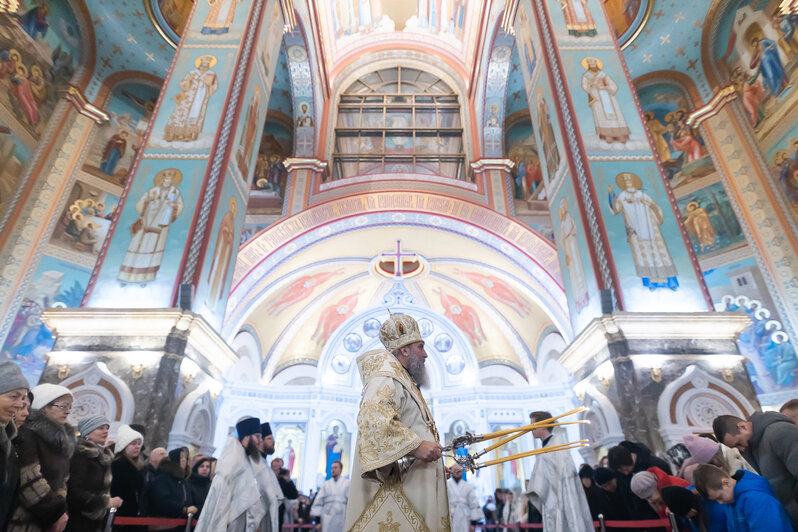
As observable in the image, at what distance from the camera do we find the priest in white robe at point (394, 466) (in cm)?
163

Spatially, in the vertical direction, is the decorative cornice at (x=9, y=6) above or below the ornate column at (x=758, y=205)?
above

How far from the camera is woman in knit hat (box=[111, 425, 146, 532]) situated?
2953 millimetres

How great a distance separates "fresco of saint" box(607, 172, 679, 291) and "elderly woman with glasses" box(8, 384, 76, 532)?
5.43 m

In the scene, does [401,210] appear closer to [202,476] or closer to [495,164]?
[495,164]

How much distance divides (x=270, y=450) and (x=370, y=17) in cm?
1269

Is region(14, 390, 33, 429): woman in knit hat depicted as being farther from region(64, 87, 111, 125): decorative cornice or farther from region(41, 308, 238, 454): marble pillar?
region(64, 87, 111, 125): decorative cornice

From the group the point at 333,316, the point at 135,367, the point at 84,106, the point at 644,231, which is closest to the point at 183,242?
the point at 135,367

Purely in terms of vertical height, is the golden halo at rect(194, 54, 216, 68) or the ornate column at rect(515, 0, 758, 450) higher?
the golden halo at rect(194, 54, 216, 68)

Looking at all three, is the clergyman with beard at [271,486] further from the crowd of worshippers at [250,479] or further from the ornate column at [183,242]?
the ornate column at [183,242]

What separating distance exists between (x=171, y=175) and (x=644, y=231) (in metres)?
5.94

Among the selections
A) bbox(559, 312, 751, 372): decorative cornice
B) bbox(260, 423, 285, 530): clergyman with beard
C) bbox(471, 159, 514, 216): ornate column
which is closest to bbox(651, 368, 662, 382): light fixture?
bbox(559, 312, 751, 372): decorative cornice

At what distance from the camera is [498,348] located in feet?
42.1

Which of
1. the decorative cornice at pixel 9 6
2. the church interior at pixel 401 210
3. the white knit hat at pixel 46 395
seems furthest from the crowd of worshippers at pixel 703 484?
the decorative cornice at pixel 9 6

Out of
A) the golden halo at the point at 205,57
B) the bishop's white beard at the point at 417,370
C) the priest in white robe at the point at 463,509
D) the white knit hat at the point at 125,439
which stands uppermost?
the golden halo at the point at 205,57
